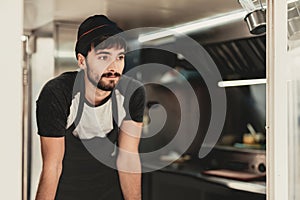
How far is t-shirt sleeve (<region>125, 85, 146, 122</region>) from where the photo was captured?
3.24 feet

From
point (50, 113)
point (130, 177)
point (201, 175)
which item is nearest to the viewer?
point (50, 113)

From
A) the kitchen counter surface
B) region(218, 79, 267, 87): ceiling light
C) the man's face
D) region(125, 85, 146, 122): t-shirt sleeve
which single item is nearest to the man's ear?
the man's face

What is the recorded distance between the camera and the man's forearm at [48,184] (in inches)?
34.0

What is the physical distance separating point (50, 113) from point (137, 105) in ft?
0.72

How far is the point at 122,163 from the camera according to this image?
3.18ft

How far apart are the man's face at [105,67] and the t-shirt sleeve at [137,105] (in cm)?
6

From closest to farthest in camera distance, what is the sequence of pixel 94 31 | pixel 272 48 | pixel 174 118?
pixel 94 31 → pixel 174 118 → pixel 272 48

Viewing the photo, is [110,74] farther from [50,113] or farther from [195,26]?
[195,26]

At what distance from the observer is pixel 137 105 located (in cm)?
99

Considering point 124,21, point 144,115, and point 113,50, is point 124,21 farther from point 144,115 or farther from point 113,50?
point 144,115

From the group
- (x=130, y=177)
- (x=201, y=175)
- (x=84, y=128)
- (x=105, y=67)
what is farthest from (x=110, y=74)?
(x=201, y=175)

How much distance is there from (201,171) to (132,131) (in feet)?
0.76

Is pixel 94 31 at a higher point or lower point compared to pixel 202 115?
higher

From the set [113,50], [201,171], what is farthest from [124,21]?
[201,171]
